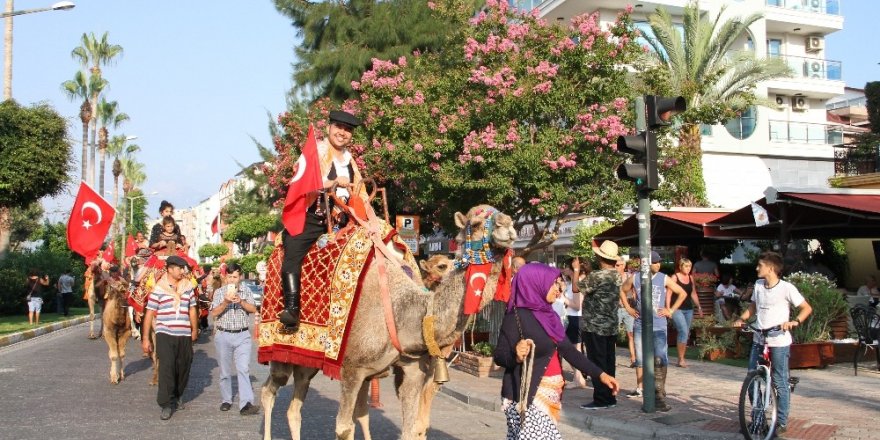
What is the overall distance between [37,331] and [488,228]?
22.6 meters

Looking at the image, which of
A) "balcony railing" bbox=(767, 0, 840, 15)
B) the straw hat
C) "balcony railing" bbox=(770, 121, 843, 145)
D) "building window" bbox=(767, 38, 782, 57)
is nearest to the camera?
the straw hat

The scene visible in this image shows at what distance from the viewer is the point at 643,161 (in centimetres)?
1033

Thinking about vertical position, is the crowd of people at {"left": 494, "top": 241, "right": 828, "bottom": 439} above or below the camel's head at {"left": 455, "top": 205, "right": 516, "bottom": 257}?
below

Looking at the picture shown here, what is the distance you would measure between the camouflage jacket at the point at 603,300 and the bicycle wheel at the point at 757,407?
8.66 feet

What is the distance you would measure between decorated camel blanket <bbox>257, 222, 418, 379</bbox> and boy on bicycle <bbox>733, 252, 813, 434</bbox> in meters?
3.96

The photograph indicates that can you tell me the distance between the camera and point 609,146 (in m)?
19.0

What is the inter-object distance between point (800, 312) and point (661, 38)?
22109 mm

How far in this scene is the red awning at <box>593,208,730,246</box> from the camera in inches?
773

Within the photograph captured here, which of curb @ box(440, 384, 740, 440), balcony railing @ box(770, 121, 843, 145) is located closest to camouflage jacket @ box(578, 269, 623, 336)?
curb @ box(440, 384, 740, 440)

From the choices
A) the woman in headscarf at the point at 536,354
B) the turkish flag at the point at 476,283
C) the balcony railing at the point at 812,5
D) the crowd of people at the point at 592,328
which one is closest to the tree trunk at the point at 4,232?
the crowd of people at the point at 592,328

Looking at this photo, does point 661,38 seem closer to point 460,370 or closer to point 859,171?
point 859,171

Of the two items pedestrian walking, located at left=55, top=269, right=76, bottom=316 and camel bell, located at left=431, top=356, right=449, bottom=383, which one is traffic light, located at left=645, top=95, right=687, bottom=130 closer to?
camel bell, located at left=431, top=356, right=449, bottom=383

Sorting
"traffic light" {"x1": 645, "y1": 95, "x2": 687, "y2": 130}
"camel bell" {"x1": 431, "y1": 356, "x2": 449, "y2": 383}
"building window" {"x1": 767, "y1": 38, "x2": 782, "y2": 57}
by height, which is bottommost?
"camel bell" {"x1": 431, "y1": 356, "x2": 449, "y2": 383}

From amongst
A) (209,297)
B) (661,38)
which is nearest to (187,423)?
(209,297)
